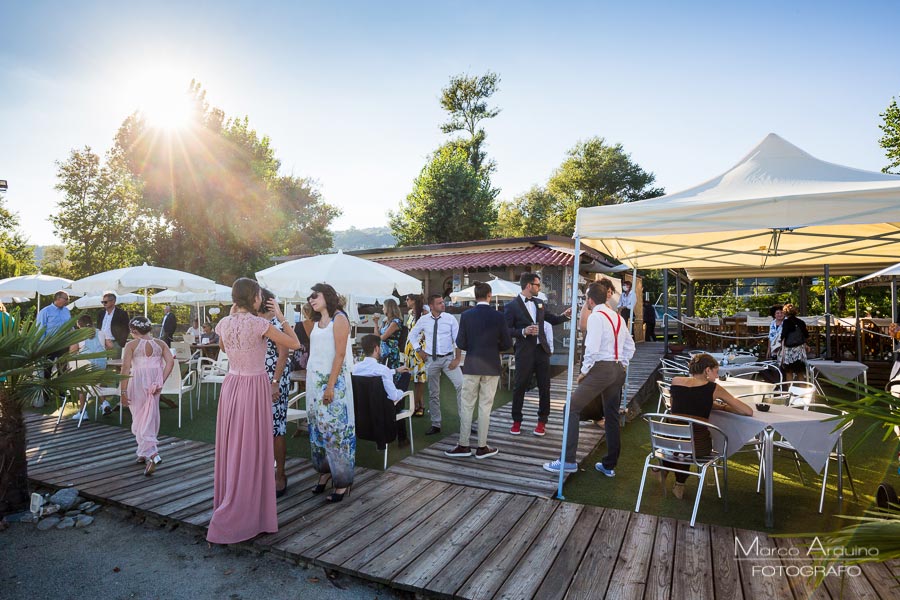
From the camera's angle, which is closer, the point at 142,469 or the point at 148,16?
the point at 142,469

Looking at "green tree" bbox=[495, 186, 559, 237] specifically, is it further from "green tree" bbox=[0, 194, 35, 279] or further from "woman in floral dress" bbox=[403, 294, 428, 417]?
"green tree" bbox=[0, 194, 35, 279]

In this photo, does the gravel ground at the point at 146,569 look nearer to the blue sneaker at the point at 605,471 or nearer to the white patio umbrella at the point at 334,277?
the blue sneaker at the point at 605,471

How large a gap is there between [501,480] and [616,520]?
1.20m

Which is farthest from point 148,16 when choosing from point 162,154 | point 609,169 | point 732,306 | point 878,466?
point 609,169

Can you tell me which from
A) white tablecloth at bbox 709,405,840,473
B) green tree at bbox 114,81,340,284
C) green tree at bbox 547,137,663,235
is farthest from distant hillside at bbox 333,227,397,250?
white tablecloth at bbox 709,405,840,473

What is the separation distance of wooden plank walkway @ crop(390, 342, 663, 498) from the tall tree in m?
28.7

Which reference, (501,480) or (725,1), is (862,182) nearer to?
(501,480)

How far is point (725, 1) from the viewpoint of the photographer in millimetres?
7457

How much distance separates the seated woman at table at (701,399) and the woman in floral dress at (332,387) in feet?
9.33

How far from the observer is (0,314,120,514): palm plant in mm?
3715

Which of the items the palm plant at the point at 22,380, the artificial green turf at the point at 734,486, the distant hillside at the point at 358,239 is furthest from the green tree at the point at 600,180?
the distant hillside at the point at 358,239

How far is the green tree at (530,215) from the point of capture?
1422 inches

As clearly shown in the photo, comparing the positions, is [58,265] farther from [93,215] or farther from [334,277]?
[334,277]

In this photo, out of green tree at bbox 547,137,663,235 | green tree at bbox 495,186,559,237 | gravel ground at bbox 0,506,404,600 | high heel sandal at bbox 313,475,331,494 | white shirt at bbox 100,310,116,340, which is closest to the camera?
gravel ground at bbox 0,506,404,600
